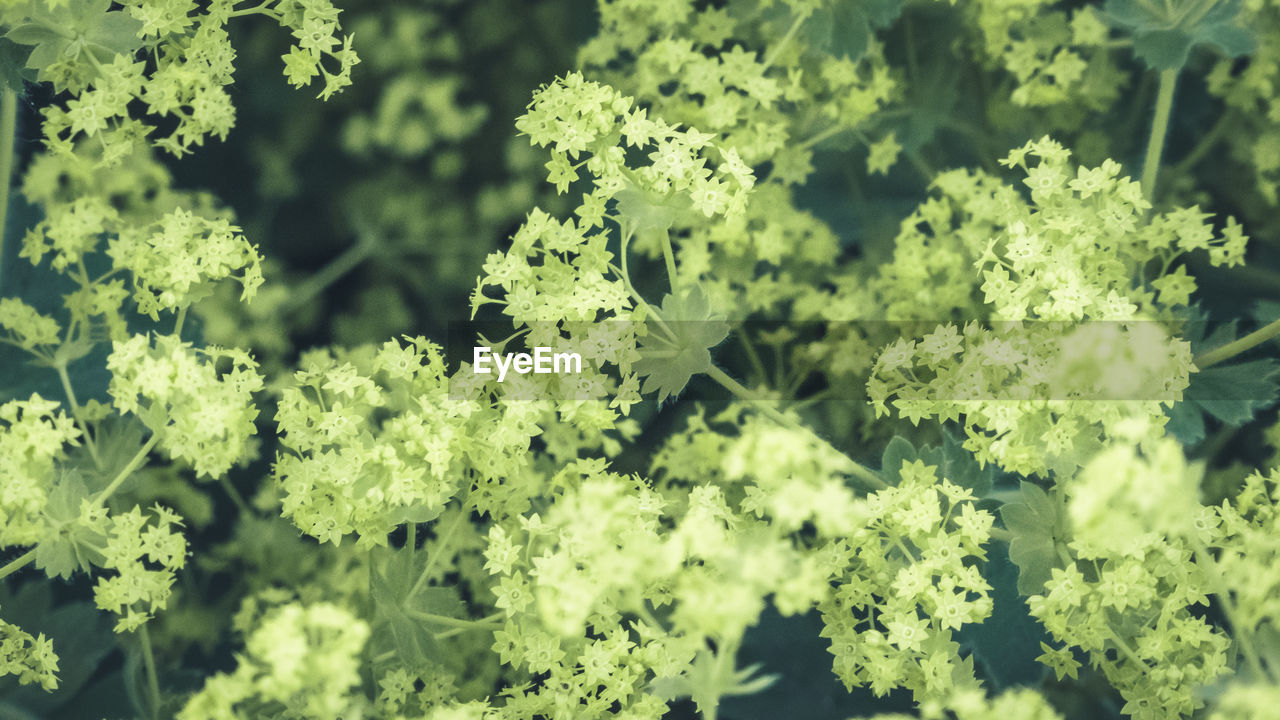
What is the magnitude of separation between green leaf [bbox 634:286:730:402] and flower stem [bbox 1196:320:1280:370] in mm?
538

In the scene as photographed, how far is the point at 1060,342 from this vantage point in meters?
0.99

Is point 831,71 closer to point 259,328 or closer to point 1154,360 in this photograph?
point 1154,360

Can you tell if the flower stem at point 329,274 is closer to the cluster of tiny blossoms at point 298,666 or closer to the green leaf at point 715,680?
the cluster of tiny blossoms at point 298,666

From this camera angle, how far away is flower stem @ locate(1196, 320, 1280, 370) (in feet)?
3.41

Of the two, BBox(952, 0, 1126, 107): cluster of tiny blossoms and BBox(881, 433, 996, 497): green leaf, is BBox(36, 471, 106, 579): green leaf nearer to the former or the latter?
BBox(881, 433, 996, 497): green leaf

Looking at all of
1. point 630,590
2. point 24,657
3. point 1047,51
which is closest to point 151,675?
point 24,657

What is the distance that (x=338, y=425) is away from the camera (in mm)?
1041

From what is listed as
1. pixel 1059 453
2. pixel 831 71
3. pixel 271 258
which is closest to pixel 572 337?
pixel 1059 453

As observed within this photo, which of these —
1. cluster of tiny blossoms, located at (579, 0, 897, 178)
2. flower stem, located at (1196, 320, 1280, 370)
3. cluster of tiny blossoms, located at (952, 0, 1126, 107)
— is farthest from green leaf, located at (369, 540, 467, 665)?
cluster of tiny blossoms, located at (952, 0, 1126, 107)

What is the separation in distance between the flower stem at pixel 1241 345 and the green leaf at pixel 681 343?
54 cm

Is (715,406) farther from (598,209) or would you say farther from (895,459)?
(598,209)

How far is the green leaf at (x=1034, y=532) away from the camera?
1.04m

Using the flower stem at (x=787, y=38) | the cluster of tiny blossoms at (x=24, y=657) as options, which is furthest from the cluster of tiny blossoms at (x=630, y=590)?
the flower stem at (x=787, y=38)

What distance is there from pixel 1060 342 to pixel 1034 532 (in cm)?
20
